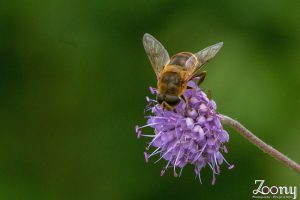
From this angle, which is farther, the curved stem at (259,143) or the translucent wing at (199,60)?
the translucent wing at (199,60)

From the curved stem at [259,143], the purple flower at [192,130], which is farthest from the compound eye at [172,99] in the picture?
the curved stem at [259,143]

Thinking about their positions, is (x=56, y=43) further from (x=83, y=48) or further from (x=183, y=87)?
(x=183, y=87)

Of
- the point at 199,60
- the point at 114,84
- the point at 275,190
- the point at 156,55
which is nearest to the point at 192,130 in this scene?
the point at 199,60

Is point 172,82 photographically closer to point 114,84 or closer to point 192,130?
point 192,130

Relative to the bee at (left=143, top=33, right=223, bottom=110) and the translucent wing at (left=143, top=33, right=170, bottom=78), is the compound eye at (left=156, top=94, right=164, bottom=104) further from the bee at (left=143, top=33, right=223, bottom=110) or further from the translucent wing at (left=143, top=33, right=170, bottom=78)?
the translucent wing at (left=143, top=33, right=170, bottom=78)

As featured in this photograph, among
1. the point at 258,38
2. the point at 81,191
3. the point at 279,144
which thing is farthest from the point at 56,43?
the point at 279,144

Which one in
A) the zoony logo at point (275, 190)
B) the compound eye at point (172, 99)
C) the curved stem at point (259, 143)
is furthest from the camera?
the zoony logo at point (275, 190)

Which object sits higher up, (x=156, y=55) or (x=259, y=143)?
(x=156, y=55)

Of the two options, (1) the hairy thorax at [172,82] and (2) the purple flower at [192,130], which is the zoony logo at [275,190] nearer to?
(2) the purple flower at [192,130]
